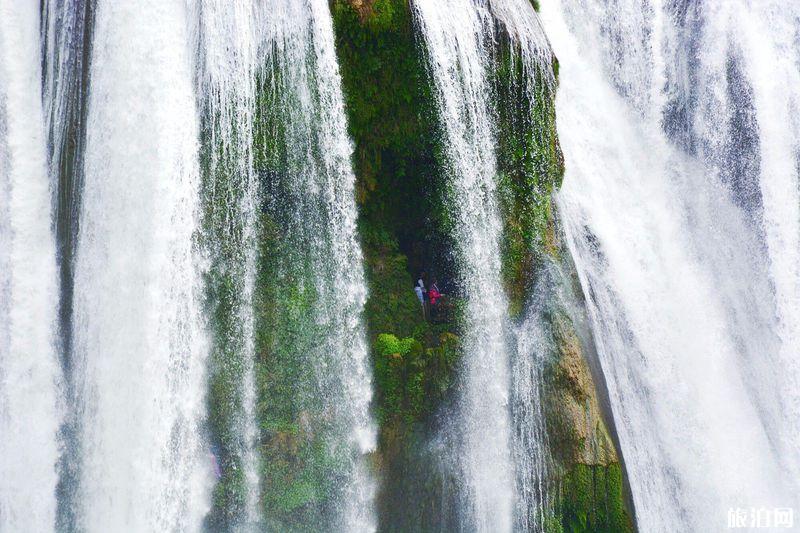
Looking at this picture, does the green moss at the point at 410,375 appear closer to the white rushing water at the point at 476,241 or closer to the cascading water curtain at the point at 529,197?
the white rushing water at the point at 476,241

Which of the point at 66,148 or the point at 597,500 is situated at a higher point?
the point at 66,148

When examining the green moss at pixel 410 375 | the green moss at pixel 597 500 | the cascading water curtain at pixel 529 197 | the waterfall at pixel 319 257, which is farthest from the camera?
the green moss at pixel 410 375

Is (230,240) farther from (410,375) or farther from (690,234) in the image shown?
(690,234)

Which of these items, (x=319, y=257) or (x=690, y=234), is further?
(x=690, y=234)

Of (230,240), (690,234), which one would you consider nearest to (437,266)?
(230,240)

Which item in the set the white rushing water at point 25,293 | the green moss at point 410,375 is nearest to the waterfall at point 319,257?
the green moss at point 410,375

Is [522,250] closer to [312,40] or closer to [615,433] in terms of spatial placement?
[615,433]
